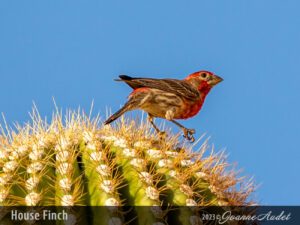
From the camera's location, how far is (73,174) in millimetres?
3547

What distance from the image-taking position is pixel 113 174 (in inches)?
145

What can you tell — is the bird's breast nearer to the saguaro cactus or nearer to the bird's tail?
the bird's tail

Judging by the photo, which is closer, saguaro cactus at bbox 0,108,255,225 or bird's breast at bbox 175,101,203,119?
saguaro cactus at bbox 0,108,255,225

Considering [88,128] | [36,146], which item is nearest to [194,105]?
[88,128]

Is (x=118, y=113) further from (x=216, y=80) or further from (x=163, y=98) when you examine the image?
(x=216, y=80)

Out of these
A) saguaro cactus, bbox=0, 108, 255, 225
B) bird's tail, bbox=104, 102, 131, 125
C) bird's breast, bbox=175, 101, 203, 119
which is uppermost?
bird's breast, bbox=175, 101, 203, 119

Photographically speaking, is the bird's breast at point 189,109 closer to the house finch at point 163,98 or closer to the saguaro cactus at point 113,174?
the house finch at point 163,98

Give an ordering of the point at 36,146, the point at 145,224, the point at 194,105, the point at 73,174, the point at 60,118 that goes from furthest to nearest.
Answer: the point at 194,105, the point at 60,118, the point at 36,146, the point at 73,174, the point at 145,224

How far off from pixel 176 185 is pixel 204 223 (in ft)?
1.14

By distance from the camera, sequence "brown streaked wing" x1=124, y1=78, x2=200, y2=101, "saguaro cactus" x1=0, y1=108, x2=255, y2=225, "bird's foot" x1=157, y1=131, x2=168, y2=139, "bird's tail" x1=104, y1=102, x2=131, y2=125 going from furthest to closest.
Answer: "brown streaked wing" x1=124, y1=78, x2=200, y2=101, "bird's tail" x1=104, y1=102, x2=131, y2=125, "bird's foot" x1=157, y1=131, x2=168, y2=139, "saguaro cactus" x1=0, y1=108, x2=255, y2=225

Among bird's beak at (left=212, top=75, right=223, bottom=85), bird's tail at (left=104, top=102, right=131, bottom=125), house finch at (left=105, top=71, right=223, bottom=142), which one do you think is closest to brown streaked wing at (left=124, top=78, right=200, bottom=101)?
house finch at (left=105, top=71, right=223, bottom=142)

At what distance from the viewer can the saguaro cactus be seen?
134 inches

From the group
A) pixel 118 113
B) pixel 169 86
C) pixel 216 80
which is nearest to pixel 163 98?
pixel 169 86

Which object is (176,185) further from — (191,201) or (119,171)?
(119,171)
